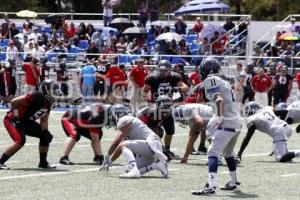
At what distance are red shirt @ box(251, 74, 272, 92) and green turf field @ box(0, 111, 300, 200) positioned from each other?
9.35m

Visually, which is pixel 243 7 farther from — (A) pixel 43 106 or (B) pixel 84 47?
(A) pixel 43 106

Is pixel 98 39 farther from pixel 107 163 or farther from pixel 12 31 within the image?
pixel 107 163

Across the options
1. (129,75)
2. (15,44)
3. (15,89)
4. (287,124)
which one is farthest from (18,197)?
(15,44)

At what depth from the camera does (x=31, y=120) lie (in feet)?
43.8

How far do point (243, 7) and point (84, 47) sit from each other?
16.4 m

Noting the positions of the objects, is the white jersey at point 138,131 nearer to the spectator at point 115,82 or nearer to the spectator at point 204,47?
the spectator at point 115,82

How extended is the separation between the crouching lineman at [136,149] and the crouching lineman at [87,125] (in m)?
1.32

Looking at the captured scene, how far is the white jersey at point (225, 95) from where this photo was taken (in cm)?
1104

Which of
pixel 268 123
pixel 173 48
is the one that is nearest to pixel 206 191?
pixel 268 123

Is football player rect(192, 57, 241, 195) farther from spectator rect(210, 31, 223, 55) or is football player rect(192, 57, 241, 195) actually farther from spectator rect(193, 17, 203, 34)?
spectator rect(193, 17, 203, 34)

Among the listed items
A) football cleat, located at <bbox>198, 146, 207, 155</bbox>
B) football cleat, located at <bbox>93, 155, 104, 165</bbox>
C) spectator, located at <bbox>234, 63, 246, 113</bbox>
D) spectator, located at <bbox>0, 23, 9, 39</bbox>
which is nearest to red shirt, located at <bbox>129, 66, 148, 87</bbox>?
spectator, located at <bbox>234, 63, 246, 113</bbox>

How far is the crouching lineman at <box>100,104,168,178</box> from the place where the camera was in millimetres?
12312

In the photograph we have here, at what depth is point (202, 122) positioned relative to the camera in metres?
Answer: 14.6

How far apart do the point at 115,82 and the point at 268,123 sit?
11117mm
